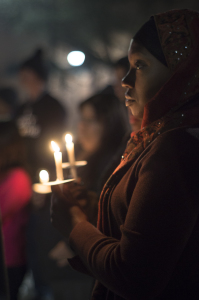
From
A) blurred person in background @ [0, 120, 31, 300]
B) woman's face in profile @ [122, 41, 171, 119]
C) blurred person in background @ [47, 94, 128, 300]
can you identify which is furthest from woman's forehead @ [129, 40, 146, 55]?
blurred person in background @ [0, 120, 31, 300]

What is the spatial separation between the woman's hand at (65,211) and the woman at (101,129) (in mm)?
1060

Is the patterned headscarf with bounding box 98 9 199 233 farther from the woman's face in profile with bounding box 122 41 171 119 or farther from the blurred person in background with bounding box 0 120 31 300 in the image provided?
the blurred person in background with bounding box 0 120 31 300

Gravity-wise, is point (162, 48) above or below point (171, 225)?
above

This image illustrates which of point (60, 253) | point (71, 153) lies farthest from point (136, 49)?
point (60, 253)

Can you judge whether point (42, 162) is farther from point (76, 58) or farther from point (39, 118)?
point (76, 58)

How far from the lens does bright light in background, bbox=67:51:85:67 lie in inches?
239

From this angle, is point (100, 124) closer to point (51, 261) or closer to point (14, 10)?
point (51, 261)

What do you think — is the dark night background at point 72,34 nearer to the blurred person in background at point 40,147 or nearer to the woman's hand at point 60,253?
the blurred person in background at point 40,147

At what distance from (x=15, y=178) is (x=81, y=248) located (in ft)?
4.79

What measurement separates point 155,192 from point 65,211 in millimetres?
427

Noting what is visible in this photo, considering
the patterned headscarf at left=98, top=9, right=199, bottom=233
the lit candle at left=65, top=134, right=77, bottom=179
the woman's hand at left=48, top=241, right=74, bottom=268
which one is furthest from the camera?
the woman's hand at left=48, top=241, right=74, bottom=268

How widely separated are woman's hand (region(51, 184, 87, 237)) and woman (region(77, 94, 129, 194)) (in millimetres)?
1060

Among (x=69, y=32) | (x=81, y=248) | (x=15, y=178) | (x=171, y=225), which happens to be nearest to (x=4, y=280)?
(x=81, y=248)

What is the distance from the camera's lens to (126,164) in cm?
95
